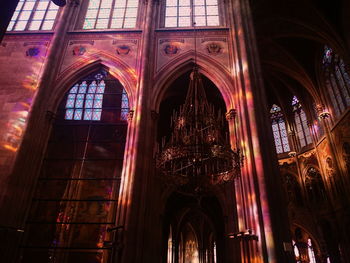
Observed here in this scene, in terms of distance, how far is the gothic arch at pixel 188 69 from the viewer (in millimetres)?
10836

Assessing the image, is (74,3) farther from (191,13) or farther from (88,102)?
(191,13)

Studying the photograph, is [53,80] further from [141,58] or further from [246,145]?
[246,145]

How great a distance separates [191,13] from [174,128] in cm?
864

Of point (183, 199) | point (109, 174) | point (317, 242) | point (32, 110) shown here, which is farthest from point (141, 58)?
point (317, 242)

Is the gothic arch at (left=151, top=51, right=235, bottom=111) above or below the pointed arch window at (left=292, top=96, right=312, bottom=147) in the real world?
below

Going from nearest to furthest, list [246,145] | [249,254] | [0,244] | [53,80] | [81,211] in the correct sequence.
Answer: [249,254], [0,244], [246,145], [53,80], [81,211]

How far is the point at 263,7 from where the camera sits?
617 inches

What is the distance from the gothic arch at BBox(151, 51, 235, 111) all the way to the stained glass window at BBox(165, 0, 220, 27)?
249cm

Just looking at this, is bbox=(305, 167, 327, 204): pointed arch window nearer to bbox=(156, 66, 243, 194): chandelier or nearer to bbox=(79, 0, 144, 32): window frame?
bbox=(156, 66, 243, 194): chandelier

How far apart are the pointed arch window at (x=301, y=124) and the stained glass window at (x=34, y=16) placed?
1744 centimetres

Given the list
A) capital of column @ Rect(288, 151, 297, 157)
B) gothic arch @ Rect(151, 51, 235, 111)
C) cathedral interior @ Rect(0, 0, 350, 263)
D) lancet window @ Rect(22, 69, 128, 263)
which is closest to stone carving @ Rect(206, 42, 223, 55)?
cathedral interior @ Rect(0, 0, 350, 263)

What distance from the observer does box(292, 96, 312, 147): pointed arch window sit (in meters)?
19.2

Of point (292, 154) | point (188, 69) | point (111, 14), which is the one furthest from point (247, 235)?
point (292, 154)

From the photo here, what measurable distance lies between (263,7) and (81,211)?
15.8 m
